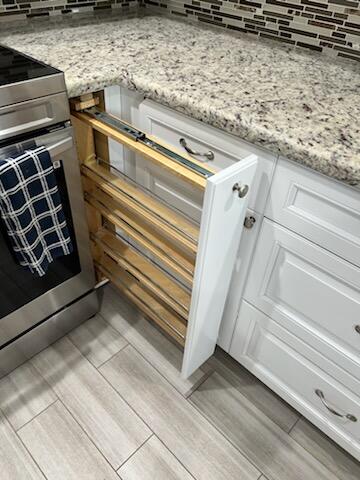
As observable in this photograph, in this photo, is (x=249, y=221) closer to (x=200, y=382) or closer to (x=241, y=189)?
(x=241, y=189)

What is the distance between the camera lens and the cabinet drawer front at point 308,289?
2.78ft

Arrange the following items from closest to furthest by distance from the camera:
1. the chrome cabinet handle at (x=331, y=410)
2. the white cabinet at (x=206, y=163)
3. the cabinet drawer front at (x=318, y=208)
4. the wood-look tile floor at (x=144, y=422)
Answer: the cabinet drawer front at (x=318, y=208) → the white cabinet at (x=206, y=163) → the chrome cabinet handle at (x=331, y=410) → the wood-look tile floor at (x=144, y=422)

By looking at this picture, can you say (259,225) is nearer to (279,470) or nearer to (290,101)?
(290,101)

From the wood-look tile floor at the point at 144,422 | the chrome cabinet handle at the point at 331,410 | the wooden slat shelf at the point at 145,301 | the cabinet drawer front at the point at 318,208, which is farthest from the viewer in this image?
the wooden slat shelf at the point at 145,301

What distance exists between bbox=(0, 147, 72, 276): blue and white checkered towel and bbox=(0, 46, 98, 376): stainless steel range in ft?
0.14

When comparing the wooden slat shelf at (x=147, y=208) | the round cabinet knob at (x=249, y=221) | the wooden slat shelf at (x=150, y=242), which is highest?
the round cabinet knob at (x=249, y=221)

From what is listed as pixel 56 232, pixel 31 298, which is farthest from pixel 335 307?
pixel 31 298

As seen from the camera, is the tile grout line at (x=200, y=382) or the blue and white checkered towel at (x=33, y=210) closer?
the blue and white checkered towel at (x=33, y=210)

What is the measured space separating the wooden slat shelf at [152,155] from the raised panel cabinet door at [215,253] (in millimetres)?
61

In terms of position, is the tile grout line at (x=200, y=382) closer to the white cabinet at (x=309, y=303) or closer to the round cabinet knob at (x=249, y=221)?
the white cabinet at (x=309, y=303)

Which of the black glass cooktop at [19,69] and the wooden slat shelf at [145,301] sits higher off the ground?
the black glass cooktop at [19,69]

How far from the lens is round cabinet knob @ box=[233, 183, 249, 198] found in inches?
31.2

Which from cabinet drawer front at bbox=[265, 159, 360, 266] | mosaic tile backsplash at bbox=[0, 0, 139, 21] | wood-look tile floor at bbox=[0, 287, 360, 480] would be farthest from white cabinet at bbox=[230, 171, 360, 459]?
mosaic tile backsplash at bbox=[0, 0, 139, 21]

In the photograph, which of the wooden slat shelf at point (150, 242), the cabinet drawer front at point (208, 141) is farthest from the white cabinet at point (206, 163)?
the wooden slat shelf at point (150, 242)
